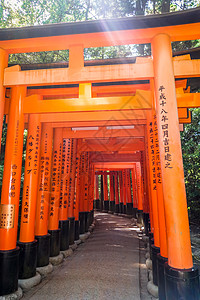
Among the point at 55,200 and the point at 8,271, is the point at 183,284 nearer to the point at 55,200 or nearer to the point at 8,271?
the point at 8,271

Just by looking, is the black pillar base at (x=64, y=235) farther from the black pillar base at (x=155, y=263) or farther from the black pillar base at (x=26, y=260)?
the black pillar base at (x=155, y=263)

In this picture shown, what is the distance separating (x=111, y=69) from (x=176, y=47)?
7971mm

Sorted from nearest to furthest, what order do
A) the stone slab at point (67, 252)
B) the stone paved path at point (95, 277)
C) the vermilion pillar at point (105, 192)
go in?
the stone paved path at point (95, 277)
the stone slab at point (67, 252)
the vermilion pillar at point (105, 192)

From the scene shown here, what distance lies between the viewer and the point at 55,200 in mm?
5848

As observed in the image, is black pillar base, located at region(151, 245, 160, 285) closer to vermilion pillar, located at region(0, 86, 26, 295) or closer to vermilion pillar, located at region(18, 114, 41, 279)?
vermilion pillar, located at region(18, 114, 41, 279)

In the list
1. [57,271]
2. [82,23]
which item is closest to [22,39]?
[82,23]

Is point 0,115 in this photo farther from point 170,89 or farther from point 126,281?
point 126,281

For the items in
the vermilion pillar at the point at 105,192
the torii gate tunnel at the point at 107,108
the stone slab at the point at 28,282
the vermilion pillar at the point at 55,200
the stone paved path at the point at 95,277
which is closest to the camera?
the torii gate tunnel at the point at 107,108

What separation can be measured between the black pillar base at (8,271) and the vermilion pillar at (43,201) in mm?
1267

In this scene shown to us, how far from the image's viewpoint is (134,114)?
4.96 m

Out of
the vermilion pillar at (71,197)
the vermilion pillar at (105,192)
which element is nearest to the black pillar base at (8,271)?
the vermilion pillar at (71,197)

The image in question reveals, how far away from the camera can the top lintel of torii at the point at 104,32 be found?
3.16 metres

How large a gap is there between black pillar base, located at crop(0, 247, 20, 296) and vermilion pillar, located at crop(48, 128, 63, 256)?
78.3 inches

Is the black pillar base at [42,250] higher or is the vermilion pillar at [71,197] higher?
the vermilion pillar at [71,197]
